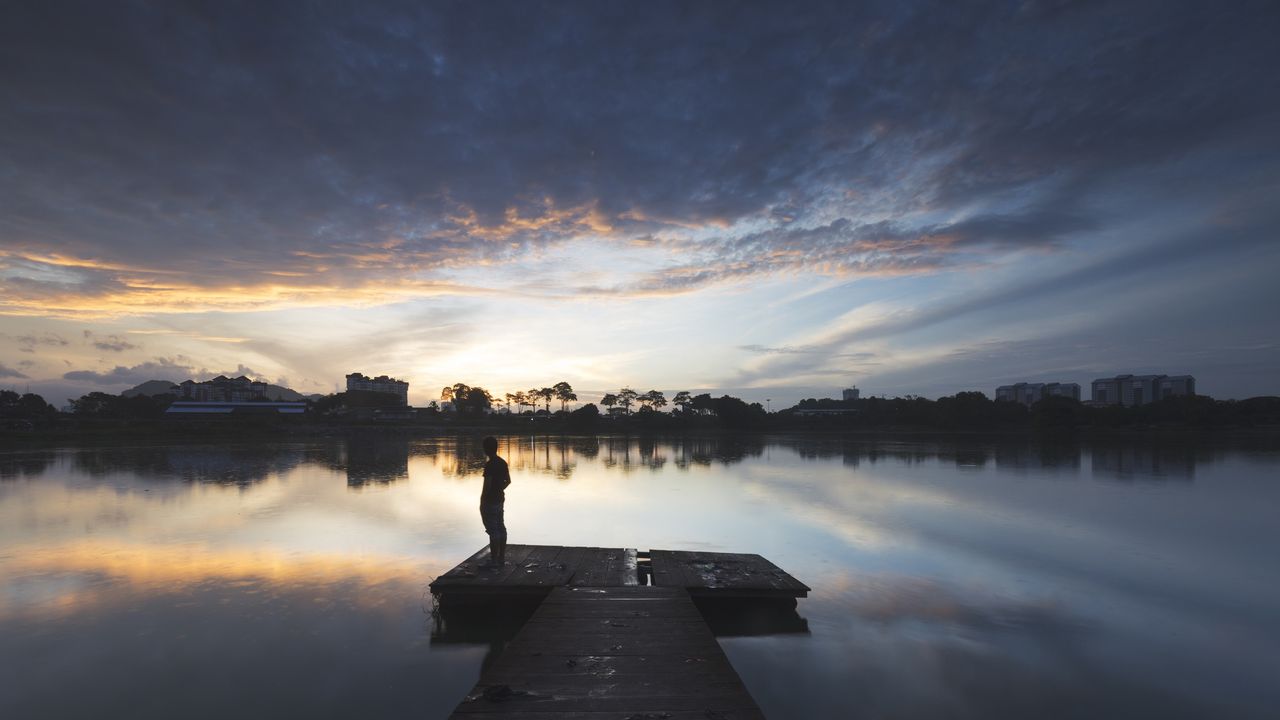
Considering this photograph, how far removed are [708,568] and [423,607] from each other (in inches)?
200

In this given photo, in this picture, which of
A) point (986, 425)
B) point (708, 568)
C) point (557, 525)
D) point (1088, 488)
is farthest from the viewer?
point (986, 425)

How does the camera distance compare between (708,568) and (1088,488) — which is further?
(1088,488)

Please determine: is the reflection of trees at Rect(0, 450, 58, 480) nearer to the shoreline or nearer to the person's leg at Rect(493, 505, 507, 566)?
the shoreline

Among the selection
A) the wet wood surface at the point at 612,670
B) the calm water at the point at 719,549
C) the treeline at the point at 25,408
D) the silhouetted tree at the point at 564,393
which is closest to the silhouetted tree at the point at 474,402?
the silhouetted tree at the point at 564,393

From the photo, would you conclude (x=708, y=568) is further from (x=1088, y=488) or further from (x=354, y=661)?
(x=1088, y=488)

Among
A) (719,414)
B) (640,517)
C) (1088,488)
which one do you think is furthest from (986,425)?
(640,517)

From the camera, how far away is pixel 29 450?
142ft

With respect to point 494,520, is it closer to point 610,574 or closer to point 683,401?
point 610,574

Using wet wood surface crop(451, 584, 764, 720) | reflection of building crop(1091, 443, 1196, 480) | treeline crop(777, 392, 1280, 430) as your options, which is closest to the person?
wet wood surface crop(451, 584, 764, 720)

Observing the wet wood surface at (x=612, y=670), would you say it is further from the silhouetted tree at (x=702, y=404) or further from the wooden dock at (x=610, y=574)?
the silhouetted tree at (x=702, y=404)

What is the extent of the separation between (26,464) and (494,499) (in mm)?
37998

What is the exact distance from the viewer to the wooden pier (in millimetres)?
5406

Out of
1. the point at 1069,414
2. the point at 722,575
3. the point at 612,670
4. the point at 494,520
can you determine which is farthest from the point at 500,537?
the point at 1069,414

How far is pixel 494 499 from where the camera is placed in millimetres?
10273
